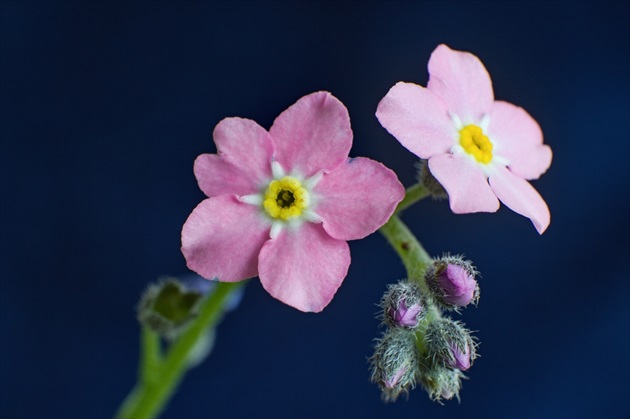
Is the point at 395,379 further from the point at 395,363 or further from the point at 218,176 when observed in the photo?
the point at 218,176

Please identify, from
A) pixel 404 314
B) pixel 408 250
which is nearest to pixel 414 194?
pixel 408 250

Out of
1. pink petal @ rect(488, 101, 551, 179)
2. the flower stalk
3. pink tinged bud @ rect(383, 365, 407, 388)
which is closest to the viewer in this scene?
pink tinged bud @ rect(383, 365, 407, 388)

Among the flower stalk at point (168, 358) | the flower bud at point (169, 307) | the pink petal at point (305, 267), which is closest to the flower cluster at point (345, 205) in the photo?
Answer: the pink petal at point (305, 267)

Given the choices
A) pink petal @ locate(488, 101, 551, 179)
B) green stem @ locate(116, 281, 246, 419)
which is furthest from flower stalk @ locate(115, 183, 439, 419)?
pink petal @ locate(488, 101, 551, 179)

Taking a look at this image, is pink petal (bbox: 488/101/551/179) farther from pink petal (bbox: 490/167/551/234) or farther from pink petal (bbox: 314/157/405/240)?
pink petal (bbox: 314/157/405/240)

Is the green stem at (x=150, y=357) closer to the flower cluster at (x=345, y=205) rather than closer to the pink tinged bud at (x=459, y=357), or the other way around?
the flower cluster at (x=345, y=205)

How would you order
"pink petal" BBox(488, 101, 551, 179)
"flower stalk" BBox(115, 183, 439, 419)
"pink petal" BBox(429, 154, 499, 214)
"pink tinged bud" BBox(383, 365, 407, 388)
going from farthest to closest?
"flower stalk" BBox(115, 183, 439, 419) < "pink petal" BBox(488, 101, 551, 179) < "pink tinged bud" BBox(383, 365, 407, 388) < "pink petal" BBox(429, 154, 499, 214)
